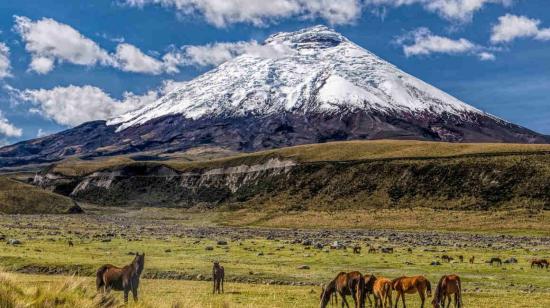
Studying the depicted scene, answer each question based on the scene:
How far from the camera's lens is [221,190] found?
168 m

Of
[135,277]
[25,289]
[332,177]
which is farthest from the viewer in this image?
[332,177]

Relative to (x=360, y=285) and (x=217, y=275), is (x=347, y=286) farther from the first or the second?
(x=217, y=275)

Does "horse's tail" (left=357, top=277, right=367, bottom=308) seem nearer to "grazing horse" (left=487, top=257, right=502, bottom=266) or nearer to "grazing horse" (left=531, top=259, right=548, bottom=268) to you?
"grazing horse" (left=531, top=259, right=548, bottom=268)

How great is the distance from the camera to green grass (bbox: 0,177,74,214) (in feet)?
477

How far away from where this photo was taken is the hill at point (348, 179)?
391 feet

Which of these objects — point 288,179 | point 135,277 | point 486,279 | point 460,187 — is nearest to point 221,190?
point 288,179

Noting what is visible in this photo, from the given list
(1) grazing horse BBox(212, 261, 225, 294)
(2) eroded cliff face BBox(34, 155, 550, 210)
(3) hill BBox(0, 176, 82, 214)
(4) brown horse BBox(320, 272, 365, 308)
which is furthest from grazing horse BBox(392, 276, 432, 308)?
(3) hill BBox(0, 176, 82, 214)

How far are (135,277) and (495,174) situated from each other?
114 meters

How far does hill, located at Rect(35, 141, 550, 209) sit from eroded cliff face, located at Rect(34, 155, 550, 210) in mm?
206

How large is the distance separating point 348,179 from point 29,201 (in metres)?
83.8

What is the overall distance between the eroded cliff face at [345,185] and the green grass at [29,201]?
911 inches

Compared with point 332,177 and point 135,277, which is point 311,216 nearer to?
point 332,177

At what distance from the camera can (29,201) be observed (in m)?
152

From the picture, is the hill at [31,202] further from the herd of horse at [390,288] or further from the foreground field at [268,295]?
the herd of horse at [390,288]
